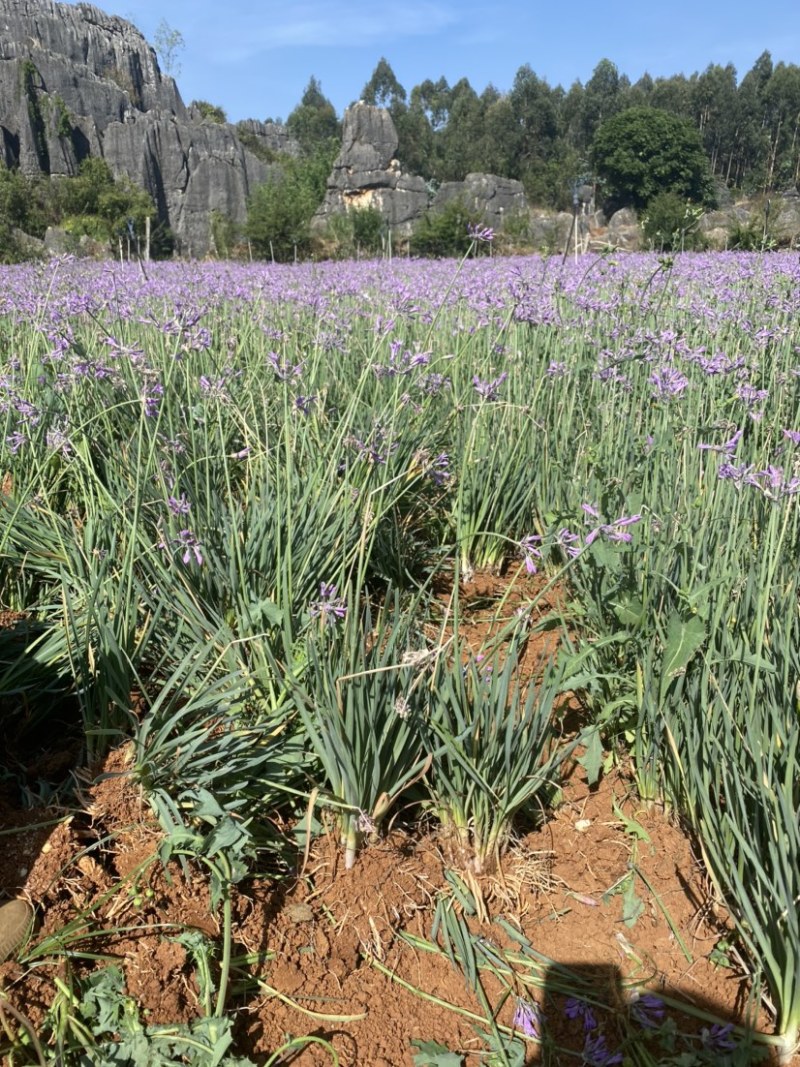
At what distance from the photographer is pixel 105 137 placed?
40.7 metres

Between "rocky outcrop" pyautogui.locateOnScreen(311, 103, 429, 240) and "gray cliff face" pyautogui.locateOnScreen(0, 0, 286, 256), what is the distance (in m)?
7.50

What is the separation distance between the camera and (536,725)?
5.49 feet

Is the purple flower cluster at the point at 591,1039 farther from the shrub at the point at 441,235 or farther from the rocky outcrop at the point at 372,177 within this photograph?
the rocky outcrop at the point at 372,177

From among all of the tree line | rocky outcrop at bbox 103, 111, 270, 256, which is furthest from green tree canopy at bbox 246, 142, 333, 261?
the tree line

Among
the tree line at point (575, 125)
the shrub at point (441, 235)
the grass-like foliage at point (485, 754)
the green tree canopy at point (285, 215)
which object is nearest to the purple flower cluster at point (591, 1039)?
the grass-like foliage at point (485, 754)

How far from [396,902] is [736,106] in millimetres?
86711

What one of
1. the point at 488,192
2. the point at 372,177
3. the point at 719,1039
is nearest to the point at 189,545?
the point at 719,1039

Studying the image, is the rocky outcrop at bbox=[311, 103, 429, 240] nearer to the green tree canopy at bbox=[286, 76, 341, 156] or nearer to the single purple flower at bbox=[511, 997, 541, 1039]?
the single purple flower at bbox=[511, 997, 541, 1039]

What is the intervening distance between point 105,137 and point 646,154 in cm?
3519

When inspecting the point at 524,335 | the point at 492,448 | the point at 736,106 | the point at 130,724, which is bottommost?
the point at 130,724

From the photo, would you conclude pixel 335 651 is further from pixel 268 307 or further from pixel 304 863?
pixel 268 307

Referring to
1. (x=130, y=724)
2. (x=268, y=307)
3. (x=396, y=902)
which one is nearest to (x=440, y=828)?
(x=396, y=902)

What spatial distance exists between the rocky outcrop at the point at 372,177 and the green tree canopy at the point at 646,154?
55.2ft

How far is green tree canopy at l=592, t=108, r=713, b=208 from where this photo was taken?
1911 inches
